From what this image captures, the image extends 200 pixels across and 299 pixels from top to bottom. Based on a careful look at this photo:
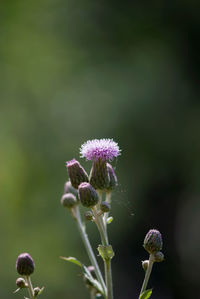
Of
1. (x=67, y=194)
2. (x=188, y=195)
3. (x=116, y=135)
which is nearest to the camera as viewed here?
(x=67, y=194)

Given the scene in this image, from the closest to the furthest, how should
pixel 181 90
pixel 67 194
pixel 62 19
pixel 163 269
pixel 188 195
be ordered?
1. pixel 67 194
2. pixel 163 269
3. pixel 188 195
4. pixel 181 90
5. pixel 62 19

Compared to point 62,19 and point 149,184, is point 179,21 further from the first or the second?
point 149,184

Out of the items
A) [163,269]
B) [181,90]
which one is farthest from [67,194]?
[181,90]

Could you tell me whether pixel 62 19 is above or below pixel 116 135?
above

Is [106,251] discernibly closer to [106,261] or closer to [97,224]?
[106,261]

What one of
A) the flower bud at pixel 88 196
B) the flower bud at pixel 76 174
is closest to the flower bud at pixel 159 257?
the flower bud at pixel 88 196

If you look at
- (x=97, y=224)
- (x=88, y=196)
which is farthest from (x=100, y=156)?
(x=97, y=224)

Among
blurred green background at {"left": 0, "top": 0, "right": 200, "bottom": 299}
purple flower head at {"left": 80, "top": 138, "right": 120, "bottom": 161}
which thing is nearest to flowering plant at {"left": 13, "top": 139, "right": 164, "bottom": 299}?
purple flower head at {"left": 80, "top": 138, "right": 120, "bottom": 161}
